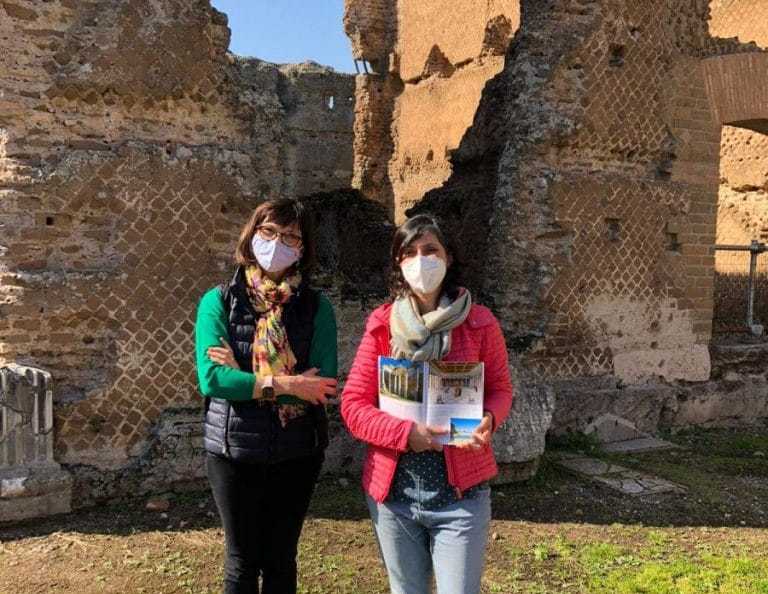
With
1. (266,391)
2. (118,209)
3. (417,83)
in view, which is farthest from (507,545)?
(417,83)

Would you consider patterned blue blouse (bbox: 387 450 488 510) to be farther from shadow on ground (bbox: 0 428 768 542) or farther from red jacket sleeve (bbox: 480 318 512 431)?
shadow on ground (bbox: 0 428 768 542)

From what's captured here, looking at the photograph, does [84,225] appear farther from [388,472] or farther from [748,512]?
[748,512]

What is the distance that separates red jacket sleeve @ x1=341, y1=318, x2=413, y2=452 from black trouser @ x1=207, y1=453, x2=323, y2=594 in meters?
0.38

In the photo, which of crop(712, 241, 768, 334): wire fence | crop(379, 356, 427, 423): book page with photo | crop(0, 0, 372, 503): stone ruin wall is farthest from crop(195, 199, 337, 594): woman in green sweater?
crop(712, 241, 768, 334): wire fence

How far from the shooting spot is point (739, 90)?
26.7 feet

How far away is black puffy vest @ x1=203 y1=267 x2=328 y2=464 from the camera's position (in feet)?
9.87

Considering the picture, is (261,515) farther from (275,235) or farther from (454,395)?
(275,235)

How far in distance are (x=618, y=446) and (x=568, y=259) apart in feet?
5.81

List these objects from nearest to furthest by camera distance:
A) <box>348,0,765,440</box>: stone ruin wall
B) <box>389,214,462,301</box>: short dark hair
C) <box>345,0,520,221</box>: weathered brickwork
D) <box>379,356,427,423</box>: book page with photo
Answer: <box>379,356,427,423</box>: book page with photo, <box>389,214,462,301</box>: short dark hair, <box>348,0,765,440</box>: stone ruin wall, <box>345,0,520,221</box>: weathered brickwork

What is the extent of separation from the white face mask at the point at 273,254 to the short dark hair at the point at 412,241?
0.43 m


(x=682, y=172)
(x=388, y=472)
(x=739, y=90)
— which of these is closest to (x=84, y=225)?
(x=388, y=472)

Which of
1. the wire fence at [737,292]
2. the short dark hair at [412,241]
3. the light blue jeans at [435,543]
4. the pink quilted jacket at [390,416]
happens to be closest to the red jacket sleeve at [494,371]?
the pink quilted jacket at [390,416]

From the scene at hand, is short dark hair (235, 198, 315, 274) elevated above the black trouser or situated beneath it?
elevated above

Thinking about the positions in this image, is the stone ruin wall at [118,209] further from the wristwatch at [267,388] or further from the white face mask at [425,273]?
the white face mask at [425,273]
